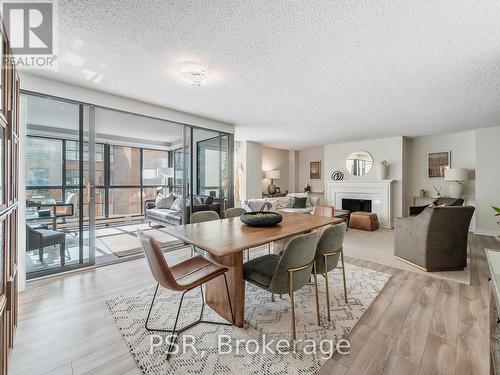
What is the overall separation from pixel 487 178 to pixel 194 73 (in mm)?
6161

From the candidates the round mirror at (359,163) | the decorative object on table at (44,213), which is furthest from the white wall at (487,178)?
the decorative object on table at (44,213)

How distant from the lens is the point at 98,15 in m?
1.65

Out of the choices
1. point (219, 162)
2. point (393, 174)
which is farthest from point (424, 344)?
point (393, 174)

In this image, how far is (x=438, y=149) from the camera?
564cm

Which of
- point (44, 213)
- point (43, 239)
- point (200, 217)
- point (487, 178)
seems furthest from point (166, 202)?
point (487, 178)

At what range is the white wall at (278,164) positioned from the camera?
7547 millimetres

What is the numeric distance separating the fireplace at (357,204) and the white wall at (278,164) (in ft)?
6.92

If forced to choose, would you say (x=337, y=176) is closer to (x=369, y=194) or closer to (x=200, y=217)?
(x=369, y=194)

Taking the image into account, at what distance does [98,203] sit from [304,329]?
6362 mm

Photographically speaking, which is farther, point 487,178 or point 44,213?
point 487,178

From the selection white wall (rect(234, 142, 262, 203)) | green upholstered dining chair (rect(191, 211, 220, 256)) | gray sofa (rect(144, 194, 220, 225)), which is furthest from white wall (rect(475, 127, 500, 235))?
green upholstered dining chair (rect(191, 211, 220, 256))

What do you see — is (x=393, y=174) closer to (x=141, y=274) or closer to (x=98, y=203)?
(x=141, y=274)

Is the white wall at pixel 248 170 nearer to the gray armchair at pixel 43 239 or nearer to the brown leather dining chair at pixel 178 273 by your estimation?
the gray armchair at pixel 43 239

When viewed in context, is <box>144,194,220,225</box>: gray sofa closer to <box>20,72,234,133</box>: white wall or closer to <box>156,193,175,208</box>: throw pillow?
<box>156,193,175,208</box>: throw pillow
